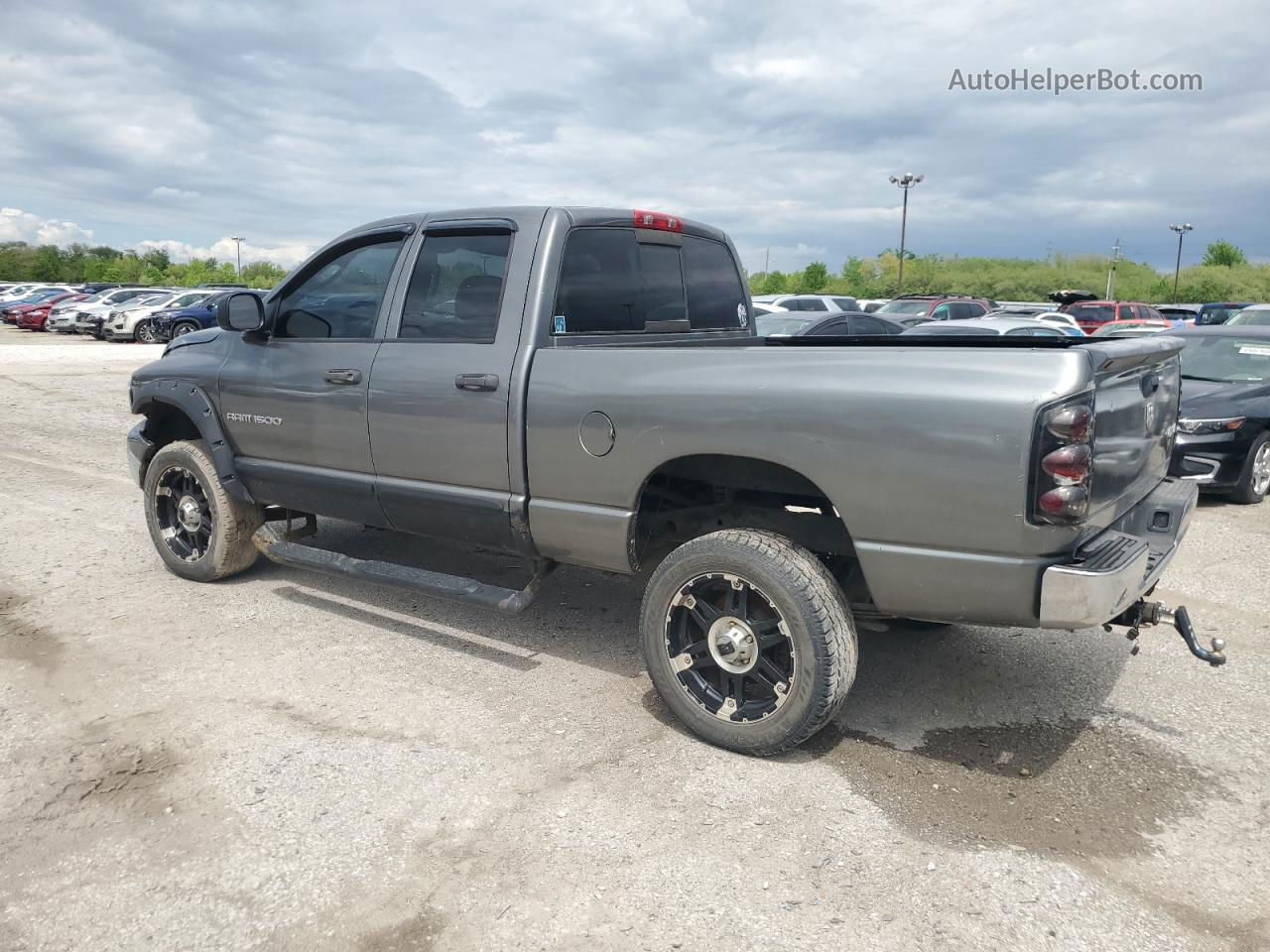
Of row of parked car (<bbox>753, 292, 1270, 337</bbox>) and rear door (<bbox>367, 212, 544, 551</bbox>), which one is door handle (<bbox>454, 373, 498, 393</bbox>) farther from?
row of parked car (<bbox>753, 292, 1270, 337</bbox>)

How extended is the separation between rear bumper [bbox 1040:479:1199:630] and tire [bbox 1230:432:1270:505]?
207 inches

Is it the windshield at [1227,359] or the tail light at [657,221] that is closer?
the tail light at [657,221]

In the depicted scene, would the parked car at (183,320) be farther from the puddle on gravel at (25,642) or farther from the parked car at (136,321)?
the puddle on gravel at (25,642)

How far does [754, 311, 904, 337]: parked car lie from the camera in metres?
Result: 12.4

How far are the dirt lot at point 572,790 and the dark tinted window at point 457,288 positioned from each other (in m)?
1.53

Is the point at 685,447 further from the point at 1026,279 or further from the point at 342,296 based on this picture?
the point at 1026,279

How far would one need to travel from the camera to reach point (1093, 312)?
28.0 m

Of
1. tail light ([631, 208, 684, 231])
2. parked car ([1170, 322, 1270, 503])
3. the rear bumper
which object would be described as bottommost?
parked car ([1170, 322, 1270, 503])

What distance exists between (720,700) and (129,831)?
6.68 ft

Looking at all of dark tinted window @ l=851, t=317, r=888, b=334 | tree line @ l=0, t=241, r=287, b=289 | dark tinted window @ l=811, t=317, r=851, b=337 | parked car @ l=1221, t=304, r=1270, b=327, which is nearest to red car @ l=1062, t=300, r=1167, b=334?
parked car @ l=1221, t=304, r=1270, b=327

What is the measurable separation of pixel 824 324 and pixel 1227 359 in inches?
189

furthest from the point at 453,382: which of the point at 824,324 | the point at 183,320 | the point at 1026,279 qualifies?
the point at 1026,279

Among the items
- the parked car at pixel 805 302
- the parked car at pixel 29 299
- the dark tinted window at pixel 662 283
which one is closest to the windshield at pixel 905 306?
the parked car at pixel 805 302

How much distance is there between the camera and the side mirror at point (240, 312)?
4836 mm
